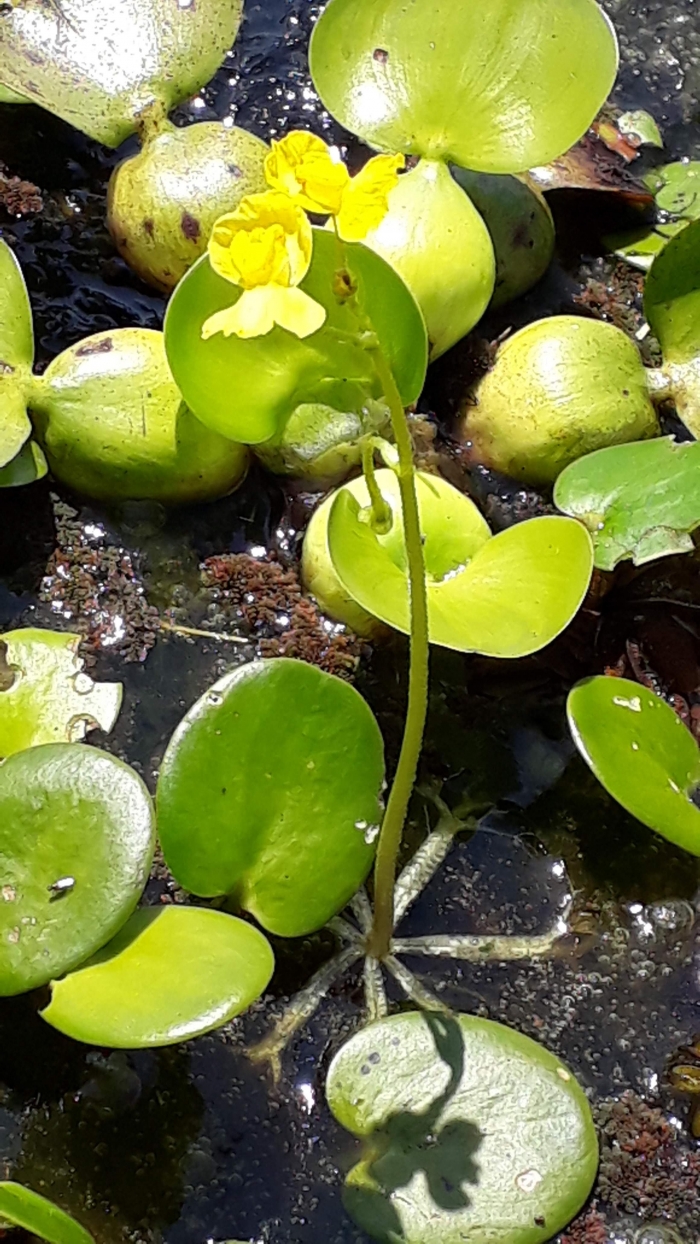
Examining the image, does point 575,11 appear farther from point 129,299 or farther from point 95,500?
point 95,500

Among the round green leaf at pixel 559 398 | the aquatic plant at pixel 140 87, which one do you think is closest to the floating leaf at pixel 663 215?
the round green leaf at pixel 559 398

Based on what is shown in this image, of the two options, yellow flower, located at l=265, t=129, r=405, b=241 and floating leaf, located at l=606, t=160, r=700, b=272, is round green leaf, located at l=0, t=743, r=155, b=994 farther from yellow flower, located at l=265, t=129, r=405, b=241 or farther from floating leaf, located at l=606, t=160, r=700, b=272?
floating leaf, located at l=606, t=160, r=700, b=272

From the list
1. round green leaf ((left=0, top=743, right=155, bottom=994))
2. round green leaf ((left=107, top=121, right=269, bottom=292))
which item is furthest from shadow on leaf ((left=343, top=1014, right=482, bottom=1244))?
round green leaf ((left=107, top=121, right=269, bottom=292))

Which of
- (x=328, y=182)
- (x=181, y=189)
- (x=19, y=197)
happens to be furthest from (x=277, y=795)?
(x=19, y=197)

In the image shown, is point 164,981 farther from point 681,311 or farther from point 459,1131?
point 681,311

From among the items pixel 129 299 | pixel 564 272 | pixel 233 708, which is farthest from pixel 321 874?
pixel 564 272

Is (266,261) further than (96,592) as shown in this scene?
No
